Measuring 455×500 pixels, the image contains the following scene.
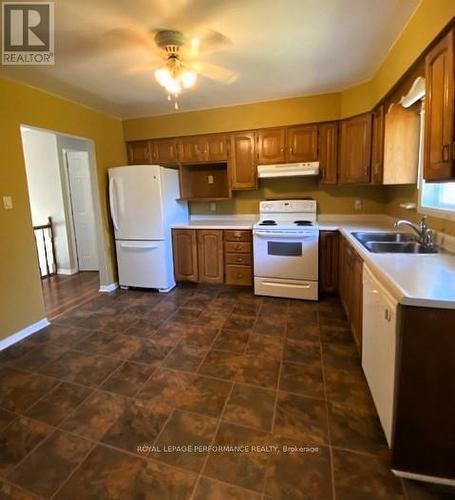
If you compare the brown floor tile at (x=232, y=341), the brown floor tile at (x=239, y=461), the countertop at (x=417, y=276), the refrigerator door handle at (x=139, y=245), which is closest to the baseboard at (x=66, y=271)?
the refrigerator door handle at (x=139, y=245)

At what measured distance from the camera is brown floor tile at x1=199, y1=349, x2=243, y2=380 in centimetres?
210

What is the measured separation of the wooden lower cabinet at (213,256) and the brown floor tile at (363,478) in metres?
2.45

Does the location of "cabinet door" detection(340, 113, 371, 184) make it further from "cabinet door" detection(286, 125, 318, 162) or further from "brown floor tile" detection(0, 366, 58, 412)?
"brown floor tile" detection(0, 366, 58, 412)

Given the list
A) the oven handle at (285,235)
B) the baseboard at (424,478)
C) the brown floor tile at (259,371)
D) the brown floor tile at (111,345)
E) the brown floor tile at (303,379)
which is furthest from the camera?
the oven handle at (285,235)

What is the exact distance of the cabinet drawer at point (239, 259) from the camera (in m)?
3.71

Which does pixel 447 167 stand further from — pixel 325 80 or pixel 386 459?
pixel 325 80

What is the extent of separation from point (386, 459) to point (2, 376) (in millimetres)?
2630

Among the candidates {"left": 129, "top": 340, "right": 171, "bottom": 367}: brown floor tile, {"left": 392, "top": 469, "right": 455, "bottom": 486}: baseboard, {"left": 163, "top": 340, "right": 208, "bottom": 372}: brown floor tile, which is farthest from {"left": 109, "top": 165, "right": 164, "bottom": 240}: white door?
{"left": 392, "top": 469, "right": 455, "bottom": 486}: baseboard

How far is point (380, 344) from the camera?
1.48 meters

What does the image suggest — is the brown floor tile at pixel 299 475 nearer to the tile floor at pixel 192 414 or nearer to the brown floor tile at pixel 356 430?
the tile floor at pixel 192 414

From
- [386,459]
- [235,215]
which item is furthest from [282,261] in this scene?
[386,459]

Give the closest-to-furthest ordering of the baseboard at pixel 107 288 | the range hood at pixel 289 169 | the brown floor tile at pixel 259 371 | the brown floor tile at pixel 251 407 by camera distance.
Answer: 1. the brown floor tile at pixel 251 407
2. the brown floor tile at pixel 259 371
3. the range hood at pixel 289 169
4. the baseboard at pixel 107 288

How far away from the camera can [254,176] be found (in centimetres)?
378

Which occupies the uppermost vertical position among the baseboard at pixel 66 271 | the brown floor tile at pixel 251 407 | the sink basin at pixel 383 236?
the sink basin at pixel 383 236
